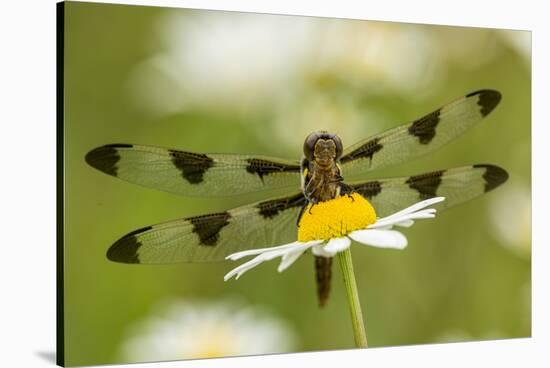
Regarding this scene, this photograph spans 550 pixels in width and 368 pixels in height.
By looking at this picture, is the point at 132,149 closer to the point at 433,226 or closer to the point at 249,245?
the point at 249,245

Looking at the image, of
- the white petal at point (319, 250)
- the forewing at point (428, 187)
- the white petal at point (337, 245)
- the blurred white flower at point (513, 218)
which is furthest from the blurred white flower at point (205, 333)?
the blurred white flower at point (513, 218)

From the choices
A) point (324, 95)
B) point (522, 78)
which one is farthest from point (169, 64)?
point (522, 78)

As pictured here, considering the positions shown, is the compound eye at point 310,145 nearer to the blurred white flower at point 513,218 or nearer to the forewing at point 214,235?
the forewing at point 214,235

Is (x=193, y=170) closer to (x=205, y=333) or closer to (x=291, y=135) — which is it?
(x=291, y=135)

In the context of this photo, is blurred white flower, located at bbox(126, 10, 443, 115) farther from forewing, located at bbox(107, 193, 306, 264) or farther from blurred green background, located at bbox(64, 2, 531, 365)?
forewing, located at bbox(107, 193, 306, 264)

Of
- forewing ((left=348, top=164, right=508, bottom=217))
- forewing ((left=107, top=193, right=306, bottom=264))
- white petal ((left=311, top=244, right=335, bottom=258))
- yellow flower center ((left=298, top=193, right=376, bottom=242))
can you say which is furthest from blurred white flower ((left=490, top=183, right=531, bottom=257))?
yellow flower center ((left=298, top=193, right=376, bottom=242))

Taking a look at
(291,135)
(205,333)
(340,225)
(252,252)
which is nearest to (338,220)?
(340,225)
